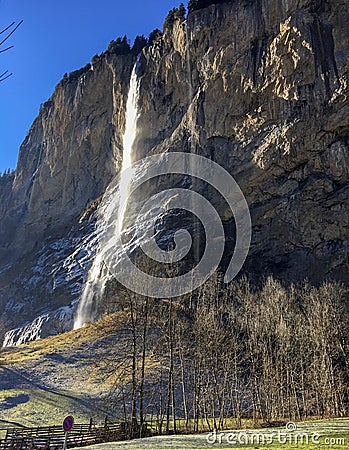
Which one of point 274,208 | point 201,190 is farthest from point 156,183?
point 274,208

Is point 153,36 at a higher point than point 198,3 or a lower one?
higher

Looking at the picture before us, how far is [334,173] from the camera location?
4831 centimetres

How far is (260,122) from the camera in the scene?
167 ft

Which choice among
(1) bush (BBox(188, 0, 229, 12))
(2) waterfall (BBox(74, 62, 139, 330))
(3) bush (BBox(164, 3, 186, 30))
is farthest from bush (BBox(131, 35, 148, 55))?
(1) bush (BBox(188, 0, 229, 12))

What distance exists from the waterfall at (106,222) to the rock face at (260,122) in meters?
2.09

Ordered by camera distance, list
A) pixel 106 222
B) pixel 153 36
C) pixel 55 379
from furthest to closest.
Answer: pixel 153 36 → pixel 106 222 → pixel 55 379

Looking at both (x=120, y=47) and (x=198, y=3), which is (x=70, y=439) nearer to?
(x=198, y=3)

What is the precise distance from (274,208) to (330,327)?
22903 mm

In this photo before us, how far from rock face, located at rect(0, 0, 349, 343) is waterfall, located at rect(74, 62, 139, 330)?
6.86 ft

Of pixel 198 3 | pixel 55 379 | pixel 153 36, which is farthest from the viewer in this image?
pixel 153 36

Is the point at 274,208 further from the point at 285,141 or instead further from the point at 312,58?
the point at 312,58

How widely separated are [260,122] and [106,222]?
28.6 m

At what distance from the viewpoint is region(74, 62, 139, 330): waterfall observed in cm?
6016

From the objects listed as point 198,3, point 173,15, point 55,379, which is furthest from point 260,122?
point 55,379
